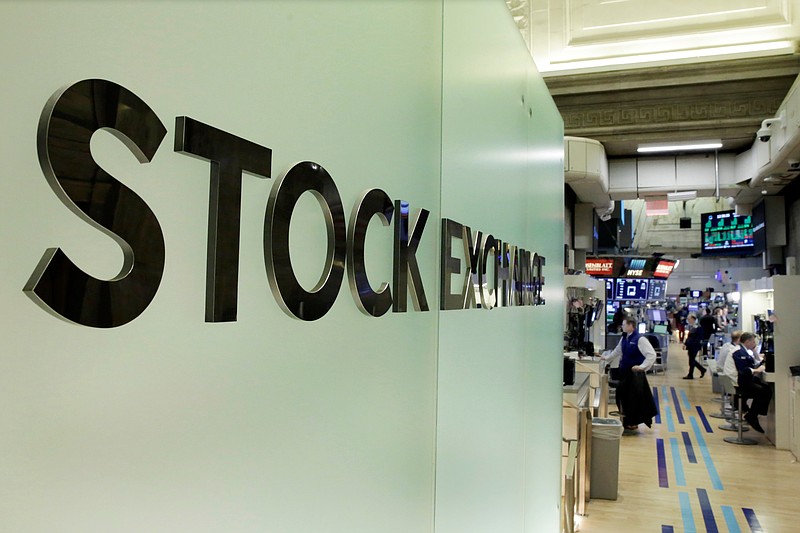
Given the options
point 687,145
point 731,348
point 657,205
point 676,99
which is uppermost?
point 676,99

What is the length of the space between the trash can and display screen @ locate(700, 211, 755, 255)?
24.6ft

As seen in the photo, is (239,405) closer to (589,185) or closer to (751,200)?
(589,185)

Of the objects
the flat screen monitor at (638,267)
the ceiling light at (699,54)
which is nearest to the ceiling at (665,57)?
the ceiling light at (699,54)

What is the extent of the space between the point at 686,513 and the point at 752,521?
1.74ft

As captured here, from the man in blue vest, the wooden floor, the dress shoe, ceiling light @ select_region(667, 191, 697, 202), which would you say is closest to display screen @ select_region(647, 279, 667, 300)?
ceiling light @ select_region(667, 191, 697, 202)

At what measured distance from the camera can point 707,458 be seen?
751 cm

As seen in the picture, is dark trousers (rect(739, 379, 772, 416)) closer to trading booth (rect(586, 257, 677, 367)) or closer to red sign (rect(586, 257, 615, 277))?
red sign (rect(586, 257, 615, 277))

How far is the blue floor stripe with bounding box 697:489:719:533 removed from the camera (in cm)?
523

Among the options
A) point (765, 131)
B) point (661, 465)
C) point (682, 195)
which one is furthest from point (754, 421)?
point (765, 131)

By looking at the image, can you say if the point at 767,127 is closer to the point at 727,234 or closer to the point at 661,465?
the point at 661,465

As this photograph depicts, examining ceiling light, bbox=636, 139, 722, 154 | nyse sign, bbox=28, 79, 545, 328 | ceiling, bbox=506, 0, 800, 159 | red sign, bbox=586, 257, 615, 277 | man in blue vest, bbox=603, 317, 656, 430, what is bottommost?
man in blue vest, bbox=603, 317, 656, 430

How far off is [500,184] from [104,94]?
64.7 inches

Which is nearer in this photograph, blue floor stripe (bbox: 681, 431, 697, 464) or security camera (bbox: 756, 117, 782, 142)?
security camera (bbox: 756, 117, 782, 142)

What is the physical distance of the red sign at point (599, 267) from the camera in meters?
13.9
